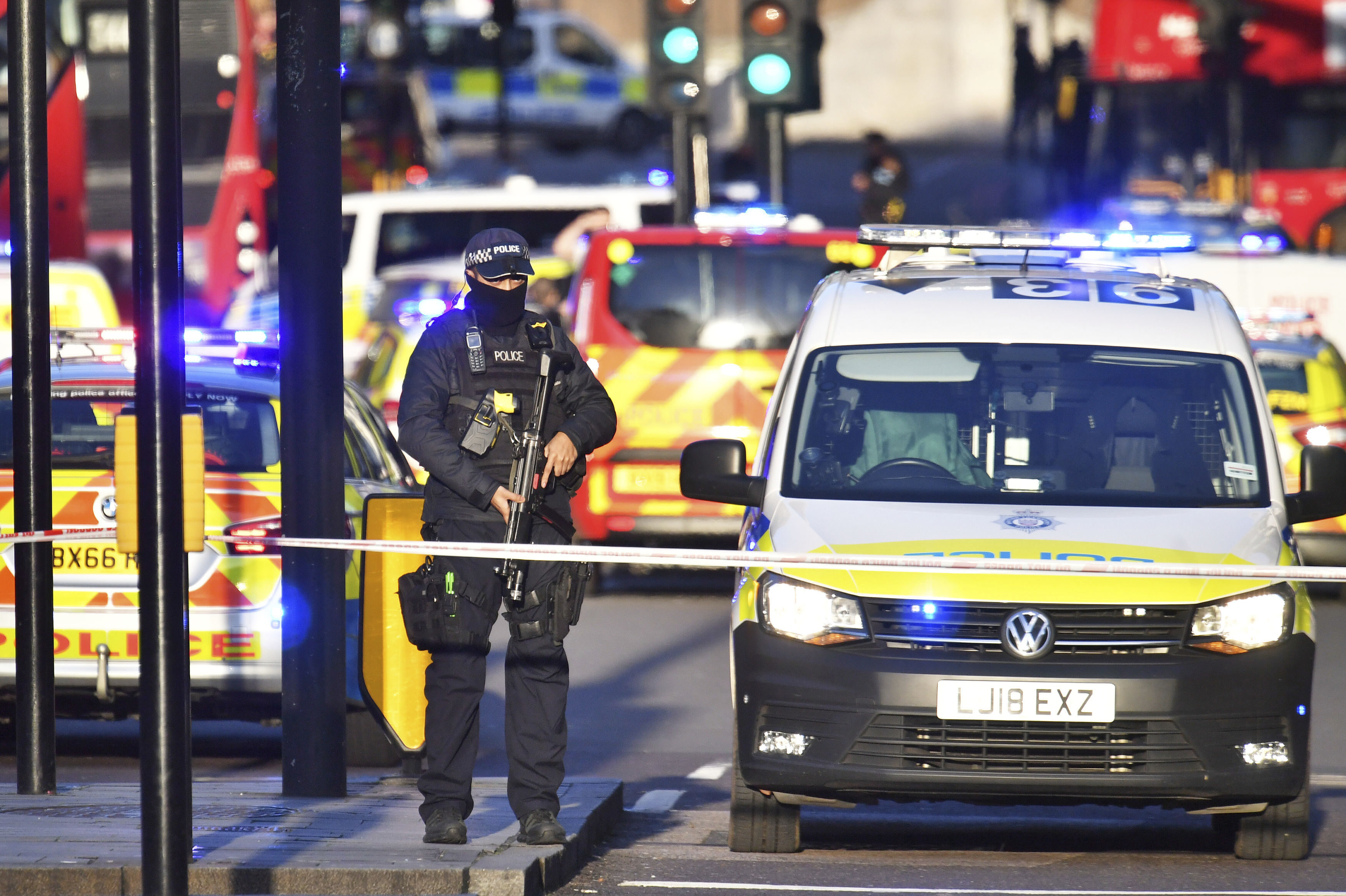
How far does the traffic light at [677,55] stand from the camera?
47.1 ft

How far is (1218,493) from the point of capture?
22.6 feet

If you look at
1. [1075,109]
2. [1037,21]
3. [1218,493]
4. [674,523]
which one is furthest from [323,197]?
[1037,21]

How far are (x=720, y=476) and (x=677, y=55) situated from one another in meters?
7.89

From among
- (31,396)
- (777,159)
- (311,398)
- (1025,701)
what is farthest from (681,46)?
(1025,701)

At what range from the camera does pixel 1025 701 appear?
6160mm

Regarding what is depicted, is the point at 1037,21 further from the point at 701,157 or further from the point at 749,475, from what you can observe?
the point at 749,475

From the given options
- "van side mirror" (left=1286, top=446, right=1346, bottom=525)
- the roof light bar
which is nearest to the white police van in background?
the roof light bar

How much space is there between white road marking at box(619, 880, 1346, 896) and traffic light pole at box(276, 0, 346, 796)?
1.17 metres

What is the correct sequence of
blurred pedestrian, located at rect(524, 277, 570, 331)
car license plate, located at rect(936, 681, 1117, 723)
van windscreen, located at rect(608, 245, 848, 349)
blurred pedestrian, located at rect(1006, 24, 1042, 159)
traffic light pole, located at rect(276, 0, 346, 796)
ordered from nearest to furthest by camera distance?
car license plate, located at rect(936, 681, 1117, 723) → traffic light pole, located at rect(276, 0, 346, 796) → van windscreen, located at rect(608, 245, 848, 349) → blurred pedestrian, located at rect(524, 277, 570, 331) → blurred pedestrian, located at rect(1006, 24, 1042, 159)

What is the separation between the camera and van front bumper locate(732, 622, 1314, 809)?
616cm

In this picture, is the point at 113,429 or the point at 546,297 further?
the point at 546,297

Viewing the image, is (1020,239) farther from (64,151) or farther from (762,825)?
(64,151)

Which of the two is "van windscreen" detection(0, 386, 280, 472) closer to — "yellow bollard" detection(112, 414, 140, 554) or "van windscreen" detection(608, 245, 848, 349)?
"yellow bollard" detection(112, 414, 140, 554)

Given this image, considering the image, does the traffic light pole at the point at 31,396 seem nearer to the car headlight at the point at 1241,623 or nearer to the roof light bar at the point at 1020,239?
the roof light bar at the point at 1020,239
